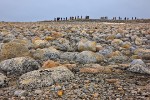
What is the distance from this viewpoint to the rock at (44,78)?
13.0 ft

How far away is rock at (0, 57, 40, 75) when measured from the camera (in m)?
4.68

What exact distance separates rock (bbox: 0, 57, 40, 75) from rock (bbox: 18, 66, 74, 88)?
523mm

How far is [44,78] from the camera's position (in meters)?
4.03

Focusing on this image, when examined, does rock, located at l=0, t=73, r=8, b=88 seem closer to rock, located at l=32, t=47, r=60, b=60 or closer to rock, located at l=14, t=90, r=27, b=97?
rock, located at l=14, t=90, r=27, b=97

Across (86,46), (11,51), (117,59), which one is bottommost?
(117,59)

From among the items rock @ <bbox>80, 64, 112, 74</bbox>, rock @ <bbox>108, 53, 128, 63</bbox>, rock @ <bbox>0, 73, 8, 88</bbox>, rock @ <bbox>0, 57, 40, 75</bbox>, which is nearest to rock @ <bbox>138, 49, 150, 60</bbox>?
rock @ <bbox>108, 53, 128, 63</bbox>

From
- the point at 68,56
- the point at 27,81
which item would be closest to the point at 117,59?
the point at 68,56

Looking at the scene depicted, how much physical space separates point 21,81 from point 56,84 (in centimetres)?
46

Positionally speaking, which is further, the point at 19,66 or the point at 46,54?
the point at 46,54

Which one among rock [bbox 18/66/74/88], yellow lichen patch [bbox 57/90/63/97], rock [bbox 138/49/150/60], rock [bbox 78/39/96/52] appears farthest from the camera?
rock [bbox 78/39/96/52]

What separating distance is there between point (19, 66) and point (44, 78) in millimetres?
803

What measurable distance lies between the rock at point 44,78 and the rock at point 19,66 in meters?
0.52

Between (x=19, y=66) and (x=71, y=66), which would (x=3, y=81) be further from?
(x=71, y=66)

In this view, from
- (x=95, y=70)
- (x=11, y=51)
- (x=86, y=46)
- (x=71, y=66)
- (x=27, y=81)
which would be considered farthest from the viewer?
(x=86, y=46)
